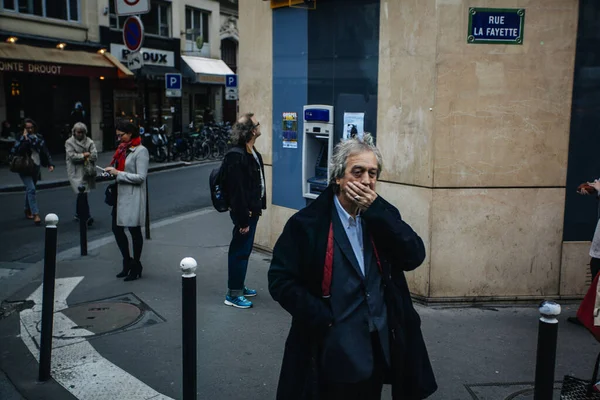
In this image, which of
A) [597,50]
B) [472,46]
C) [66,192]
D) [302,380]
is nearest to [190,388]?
[302,380]

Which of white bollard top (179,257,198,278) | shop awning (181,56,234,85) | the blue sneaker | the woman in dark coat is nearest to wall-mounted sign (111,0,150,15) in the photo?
the woman in dark coat

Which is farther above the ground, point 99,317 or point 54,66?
point 54,66

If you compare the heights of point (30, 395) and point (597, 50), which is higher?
point (597, 50)

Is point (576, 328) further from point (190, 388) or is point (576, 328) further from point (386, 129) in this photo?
point (190, 388)

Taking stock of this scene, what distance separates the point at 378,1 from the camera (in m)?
6.10

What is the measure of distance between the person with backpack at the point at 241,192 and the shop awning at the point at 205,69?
76.4 feet

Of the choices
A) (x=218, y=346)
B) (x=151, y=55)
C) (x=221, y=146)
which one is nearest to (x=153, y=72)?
(x=151, y=55)

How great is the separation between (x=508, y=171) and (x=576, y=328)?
1.57 m

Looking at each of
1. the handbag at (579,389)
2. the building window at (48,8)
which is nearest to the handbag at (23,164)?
the handbag at (579,389)

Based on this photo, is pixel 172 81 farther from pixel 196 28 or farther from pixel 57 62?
pixel 196 28

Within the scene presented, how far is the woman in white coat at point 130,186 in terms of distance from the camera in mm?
6676

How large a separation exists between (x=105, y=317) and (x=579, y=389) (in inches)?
161

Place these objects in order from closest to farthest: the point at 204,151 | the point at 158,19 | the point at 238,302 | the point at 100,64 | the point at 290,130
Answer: the point at 238,302, the point at 290,130, the point at 100,64, the point at 204,151, the point at 158,19

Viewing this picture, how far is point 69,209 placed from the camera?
1179cm
